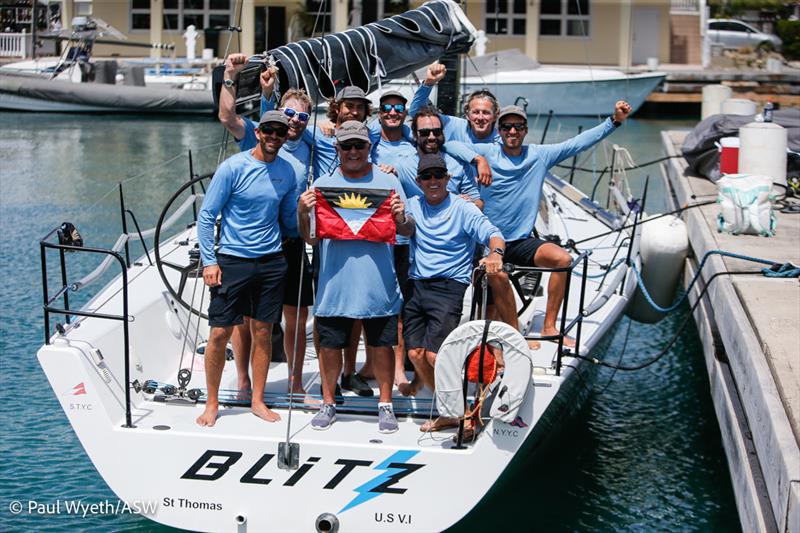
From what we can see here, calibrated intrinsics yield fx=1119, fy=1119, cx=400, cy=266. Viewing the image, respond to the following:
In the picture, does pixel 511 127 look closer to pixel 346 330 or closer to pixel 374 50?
pixel 374 50

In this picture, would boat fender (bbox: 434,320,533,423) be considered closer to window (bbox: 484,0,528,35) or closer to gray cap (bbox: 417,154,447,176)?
gray cap (bbox: 417,154,447,176)

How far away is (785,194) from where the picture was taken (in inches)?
440

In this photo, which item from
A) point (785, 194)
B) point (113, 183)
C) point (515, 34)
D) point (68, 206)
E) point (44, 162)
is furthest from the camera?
point (515, 34)

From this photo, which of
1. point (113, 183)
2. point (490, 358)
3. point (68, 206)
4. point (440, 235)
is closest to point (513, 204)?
point (440, 235)

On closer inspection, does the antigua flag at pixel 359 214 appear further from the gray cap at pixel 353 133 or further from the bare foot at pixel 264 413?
the bare foot at pixel 264 413

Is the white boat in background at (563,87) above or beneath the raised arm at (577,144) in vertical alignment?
above

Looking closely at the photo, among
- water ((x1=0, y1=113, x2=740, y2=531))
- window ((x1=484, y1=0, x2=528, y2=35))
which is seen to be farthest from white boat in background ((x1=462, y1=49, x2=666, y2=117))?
water ((x1=0, y1=113, x2=740, y2=531))

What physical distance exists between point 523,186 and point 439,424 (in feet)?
6.00

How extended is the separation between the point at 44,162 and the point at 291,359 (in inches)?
678

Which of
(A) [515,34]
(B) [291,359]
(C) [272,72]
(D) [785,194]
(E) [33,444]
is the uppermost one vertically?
(A) [515,34]

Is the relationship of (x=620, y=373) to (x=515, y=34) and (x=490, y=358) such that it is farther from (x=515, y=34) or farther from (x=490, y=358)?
(x=515, y=34)

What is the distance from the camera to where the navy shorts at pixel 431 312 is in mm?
6070

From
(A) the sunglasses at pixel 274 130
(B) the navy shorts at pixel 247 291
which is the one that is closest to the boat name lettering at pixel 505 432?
(B) the navy shorts at pixel 247 291

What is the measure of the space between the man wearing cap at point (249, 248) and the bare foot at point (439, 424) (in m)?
0.82
